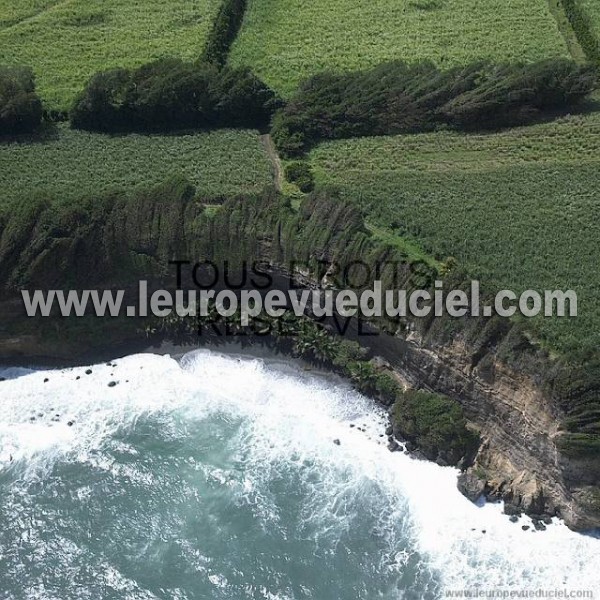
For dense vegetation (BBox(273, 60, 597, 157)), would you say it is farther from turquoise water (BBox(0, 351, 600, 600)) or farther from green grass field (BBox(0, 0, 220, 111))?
turquoise water (BBox(0, 351, 600, 600))

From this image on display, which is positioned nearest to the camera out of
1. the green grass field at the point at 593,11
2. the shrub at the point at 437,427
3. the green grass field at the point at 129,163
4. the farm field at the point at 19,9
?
the shrub at the point at 437,427

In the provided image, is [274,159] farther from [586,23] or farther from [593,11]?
[593,11]

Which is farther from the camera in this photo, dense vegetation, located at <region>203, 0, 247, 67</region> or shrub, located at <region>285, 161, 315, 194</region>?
dense vegetation, located at <region>203, 0, 247, 67</region>

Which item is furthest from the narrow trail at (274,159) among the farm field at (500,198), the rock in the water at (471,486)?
the rock in the water at (471,486)

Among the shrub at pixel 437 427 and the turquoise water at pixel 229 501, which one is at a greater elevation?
the shrub at pixel 437 427

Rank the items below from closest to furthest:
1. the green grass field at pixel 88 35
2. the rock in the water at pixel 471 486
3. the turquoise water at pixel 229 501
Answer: the turquoise water at pixel 229 501 → the rock in the water at pixel 471 486 → the green grass field at pixel 88 35

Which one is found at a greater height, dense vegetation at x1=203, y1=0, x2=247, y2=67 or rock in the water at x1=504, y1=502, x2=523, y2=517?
dense vegetation at x1=203, y1=0, x2=247, y2=67

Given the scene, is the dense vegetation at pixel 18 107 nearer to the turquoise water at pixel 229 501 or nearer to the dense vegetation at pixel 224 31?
the dense vegetation at pixel 224 31

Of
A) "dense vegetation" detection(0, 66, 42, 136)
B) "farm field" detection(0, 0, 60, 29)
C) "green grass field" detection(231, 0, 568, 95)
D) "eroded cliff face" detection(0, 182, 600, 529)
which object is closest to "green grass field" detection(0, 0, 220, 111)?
"farm field" detection(0, 0, 60, 29)
